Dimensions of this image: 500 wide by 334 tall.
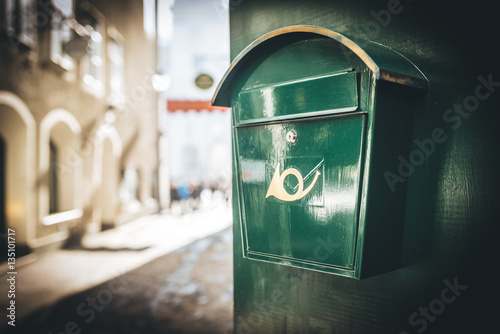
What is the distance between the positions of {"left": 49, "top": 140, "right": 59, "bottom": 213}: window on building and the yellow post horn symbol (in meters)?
8.18

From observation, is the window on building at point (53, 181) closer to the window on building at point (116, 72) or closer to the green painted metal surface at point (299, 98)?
the window on building at point (116, 72)

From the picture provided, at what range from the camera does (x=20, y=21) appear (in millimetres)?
6863

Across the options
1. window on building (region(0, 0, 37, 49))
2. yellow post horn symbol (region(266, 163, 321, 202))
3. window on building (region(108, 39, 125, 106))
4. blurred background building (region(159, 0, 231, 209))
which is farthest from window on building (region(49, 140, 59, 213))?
blurred background building (region(159, 0, 231, 209))

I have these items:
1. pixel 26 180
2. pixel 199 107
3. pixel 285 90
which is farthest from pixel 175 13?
pixel 285 90

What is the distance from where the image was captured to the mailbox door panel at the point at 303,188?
5.44 feet

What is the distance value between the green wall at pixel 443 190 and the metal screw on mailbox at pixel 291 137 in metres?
0.63

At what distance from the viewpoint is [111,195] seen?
35.6ft

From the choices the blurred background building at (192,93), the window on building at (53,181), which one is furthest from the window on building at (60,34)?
the blurred background building at (192,93)

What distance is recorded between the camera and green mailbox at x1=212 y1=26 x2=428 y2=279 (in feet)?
5.34

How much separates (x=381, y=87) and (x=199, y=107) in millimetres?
8927

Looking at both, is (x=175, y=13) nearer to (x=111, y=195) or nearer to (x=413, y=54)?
(x=111, y=195)

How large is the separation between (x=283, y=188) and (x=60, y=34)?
8.40m

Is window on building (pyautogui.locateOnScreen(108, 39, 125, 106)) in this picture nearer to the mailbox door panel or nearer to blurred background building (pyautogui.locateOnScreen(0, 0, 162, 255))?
blurred background building (pyautogui.locateOnScreen(0, 0, 162, 255))

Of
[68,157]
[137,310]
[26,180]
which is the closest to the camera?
[137,310]
